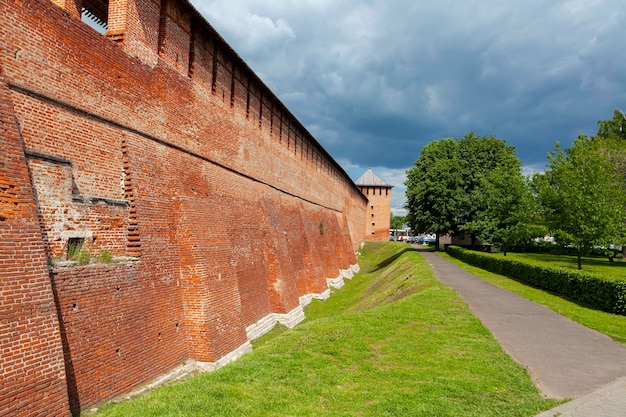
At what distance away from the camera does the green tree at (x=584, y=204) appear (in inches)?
642

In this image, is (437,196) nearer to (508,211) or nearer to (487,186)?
(487,186)

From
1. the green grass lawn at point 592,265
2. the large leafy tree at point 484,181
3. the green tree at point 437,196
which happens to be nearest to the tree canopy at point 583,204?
the green grass lawn at point 592,265

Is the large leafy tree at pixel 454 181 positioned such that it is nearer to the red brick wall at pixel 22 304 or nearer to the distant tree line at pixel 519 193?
the distant tree line at pixel 519 193

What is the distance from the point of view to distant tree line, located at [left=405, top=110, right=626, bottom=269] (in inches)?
661

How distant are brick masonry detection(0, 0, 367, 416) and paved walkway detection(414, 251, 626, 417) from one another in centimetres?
644

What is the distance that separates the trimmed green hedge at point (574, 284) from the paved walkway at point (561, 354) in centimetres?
190

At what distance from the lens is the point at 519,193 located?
2505 cm

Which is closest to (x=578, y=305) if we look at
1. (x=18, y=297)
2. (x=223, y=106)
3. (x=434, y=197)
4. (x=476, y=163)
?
(x=223, y=106)

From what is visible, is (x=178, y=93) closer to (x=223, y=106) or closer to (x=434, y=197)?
(x=223, y=106)

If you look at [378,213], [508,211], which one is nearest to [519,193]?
[508,211]

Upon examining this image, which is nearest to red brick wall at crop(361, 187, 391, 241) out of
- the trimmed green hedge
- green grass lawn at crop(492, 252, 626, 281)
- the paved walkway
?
green grass lawn at crop(492, 252, 626, 281)

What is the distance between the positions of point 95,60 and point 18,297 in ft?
15.5

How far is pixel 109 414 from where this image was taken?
574cm

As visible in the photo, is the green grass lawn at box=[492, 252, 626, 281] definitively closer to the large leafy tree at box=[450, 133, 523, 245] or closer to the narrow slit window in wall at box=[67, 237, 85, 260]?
the large leafy tree at box=[450, 133, 523, 245]
